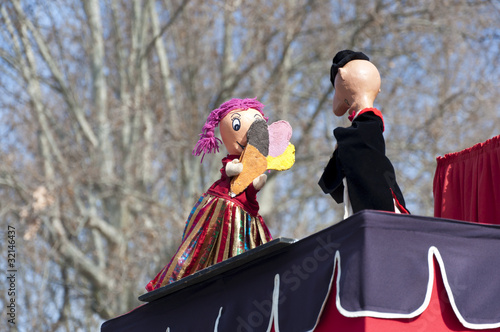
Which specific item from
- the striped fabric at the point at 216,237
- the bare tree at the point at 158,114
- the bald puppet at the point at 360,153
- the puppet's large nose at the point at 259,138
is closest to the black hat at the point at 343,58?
the bald puppet at the point at 360,153

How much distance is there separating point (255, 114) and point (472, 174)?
3.75 ft

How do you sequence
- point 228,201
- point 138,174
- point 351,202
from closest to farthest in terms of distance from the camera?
1. point 351,202
2. point 228,201
3. point 138,174

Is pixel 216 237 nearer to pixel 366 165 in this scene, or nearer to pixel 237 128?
pixel 237 128

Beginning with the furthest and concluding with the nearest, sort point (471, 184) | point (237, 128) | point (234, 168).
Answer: point (471, 184)
point (237, 128)
point (234, 168)

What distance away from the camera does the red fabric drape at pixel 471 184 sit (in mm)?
4094

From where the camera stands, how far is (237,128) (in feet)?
13.6

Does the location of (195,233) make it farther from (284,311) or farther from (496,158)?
(496,158)

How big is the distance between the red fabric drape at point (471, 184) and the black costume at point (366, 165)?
0.75 metres

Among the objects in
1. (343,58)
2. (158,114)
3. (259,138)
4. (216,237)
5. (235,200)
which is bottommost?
(216,237)

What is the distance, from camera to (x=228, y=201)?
4062 mm

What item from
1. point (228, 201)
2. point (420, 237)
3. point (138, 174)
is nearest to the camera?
point (420, 237)

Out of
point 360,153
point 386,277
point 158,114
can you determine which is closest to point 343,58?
point 360,153

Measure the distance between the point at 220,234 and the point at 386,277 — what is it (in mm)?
1309

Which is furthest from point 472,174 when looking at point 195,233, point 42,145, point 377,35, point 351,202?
point 42,145
